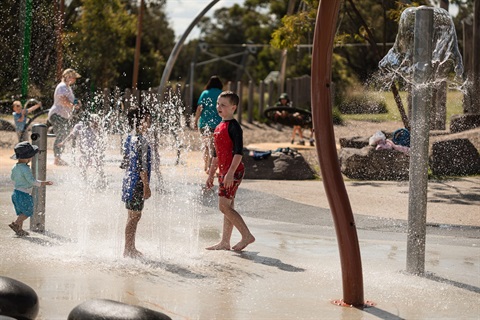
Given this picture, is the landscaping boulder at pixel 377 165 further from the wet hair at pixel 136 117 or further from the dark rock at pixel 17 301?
the dark rock at pixel 17 301

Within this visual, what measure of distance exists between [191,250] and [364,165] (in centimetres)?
747

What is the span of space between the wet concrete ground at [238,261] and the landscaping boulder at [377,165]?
2.86m

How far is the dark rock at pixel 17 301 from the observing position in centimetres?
589

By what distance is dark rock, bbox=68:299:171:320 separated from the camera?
545cm

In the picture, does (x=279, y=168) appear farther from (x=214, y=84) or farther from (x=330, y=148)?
(x=330, y=148)

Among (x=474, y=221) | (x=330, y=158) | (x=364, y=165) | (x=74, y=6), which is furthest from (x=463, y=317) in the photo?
(x=74, y=6)

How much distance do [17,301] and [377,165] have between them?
10556 mm

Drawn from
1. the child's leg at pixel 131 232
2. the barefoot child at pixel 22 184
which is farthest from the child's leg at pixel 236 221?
the barefoot child at pixel 22 184

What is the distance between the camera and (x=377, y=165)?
52.0 ft

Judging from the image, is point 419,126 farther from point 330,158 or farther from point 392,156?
point 392,156

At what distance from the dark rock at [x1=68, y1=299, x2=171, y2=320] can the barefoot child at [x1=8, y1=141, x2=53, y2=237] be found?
3819 millimetres

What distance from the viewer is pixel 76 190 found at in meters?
13.1

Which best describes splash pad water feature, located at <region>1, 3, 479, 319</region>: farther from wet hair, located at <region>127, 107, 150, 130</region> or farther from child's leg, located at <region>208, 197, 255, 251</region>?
wet hair, located at <region>127, 107, 150, 130</region>

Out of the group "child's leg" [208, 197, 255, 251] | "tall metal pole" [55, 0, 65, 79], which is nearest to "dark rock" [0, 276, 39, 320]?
"child's leg" [208, 197, 255, 251]
